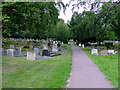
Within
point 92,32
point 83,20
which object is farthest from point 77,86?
point 83,20

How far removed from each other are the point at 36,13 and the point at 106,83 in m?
5.86

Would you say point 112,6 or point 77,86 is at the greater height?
point 112,6

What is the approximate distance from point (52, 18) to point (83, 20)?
20425 millimetres

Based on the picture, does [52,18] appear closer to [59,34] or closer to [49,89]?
[49,89]

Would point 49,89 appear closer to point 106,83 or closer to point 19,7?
point 106,83

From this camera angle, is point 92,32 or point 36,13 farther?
point 92,32

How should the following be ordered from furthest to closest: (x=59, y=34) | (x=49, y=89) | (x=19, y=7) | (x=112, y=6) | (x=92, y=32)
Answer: (x=59, y=34), (x=92, y=32), (x=112, y=6), (x=19, y=7), (x=49, y=89)

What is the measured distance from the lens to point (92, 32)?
2606cm

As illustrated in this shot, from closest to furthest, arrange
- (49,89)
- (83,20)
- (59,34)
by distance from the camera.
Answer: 1. (49,89)
2. (83,20)
3. (59,34)

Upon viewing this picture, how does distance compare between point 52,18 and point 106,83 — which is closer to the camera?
point 106,83

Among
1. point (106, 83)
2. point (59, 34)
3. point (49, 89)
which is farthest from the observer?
point (59, 34)

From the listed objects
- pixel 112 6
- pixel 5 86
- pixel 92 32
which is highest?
pixel 112 6

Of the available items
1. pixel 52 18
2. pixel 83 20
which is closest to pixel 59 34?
pixel 83 20

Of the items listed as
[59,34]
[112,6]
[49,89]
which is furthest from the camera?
[59,34]
